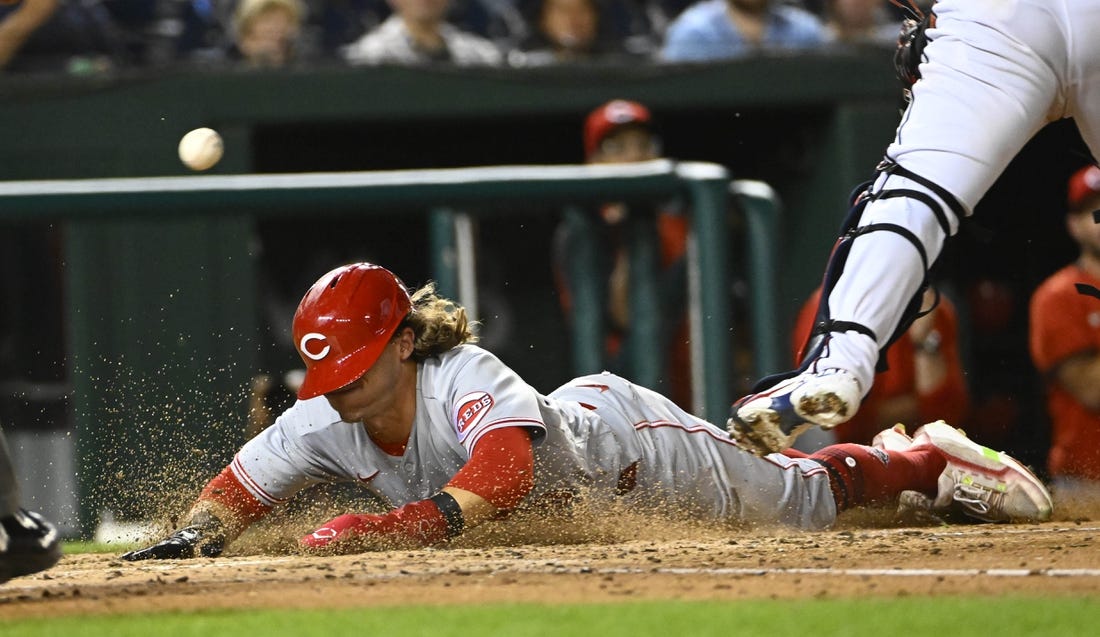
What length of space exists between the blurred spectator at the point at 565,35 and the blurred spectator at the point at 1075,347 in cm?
246

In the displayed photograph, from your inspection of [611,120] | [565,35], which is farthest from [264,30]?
[611,120]

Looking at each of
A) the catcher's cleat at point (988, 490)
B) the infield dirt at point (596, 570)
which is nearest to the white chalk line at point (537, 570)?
the infield dirt at point (596, 570)

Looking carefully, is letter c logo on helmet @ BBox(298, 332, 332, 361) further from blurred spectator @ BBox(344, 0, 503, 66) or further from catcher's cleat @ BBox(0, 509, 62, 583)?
blurred spectator @ BBox(344, 0, 503, 66)

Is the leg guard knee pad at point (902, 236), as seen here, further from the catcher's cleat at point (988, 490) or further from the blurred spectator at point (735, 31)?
the blurred spectator at point (735, 31)

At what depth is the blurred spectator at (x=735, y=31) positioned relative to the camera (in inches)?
304

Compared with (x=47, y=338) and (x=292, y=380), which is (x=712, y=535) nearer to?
(x=292, y=380)

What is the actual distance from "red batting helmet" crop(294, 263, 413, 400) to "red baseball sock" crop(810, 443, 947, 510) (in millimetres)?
1332

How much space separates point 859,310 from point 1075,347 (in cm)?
338

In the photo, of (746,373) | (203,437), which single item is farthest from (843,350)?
(746,373)

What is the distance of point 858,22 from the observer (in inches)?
331

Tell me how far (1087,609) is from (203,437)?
3.70m

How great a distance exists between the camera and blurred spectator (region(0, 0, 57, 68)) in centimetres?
729

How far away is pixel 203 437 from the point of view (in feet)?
19.3

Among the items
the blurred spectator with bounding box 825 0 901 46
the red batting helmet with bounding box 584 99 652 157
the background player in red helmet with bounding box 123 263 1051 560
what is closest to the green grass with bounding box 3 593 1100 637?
the background player in red helmet with bounding box 123 263 1051 560
